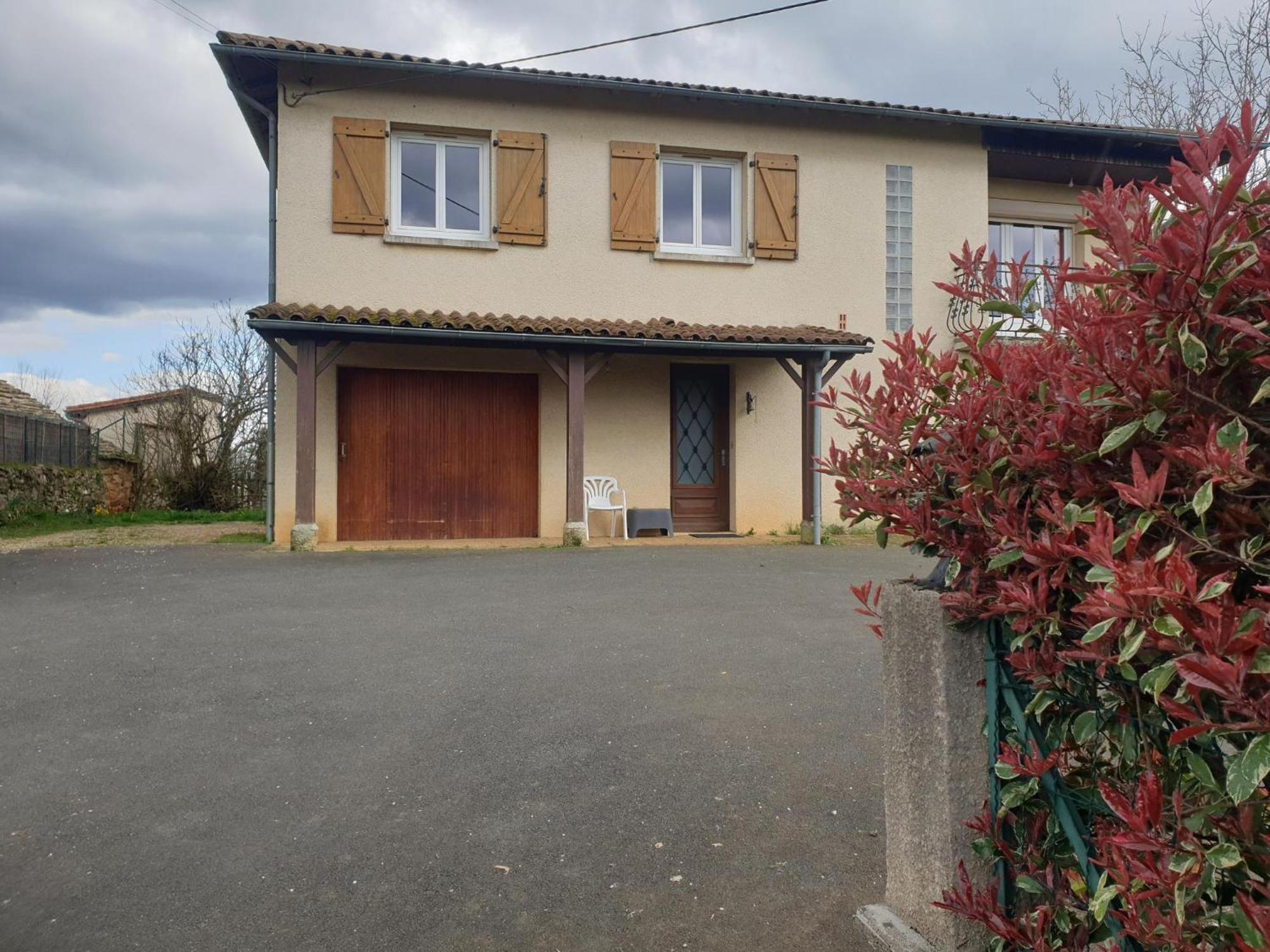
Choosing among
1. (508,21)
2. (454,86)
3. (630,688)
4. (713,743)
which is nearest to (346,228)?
(454,86)

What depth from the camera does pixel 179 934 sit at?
2141 mm

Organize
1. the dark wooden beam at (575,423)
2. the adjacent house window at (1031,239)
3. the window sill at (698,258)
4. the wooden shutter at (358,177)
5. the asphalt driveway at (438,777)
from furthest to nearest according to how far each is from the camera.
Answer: the adjacent house window at (1031,239)
the window sill at (698,258)
the wooden shutter at (358,177)
the dark wooden beam at (575,423)
the asphalt driveway at (438,777)

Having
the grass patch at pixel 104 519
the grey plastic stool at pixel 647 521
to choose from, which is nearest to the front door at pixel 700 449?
the grey plastic stool at pixel 647 521

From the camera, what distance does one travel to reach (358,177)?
1056 centimetres

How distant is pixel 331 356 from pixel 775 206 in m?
6.40

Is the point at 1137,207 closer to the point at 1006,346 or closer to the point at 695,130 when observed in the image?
the point at 1006,346

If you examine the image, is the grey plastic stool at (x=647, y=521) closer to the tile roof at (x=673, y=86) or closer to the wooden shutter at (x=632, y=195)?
the wooden shutter at (x=632, y=195)

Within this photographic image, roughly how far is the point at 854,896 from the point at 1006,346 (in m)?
1.57

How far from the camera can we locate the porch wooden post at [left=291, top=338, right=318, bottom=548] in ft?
30.9

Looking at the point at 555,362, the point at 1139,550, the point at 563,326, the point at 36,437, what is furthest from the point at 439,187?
the point at 1139,550

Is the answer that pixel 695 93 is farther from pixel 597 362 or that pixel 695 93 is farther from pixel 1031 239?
pixel 1031 239

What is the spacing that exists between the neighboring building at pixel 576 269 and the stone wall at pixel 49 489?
7509mm

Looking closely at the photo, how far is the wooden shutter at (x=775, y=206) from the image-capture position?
460 inches

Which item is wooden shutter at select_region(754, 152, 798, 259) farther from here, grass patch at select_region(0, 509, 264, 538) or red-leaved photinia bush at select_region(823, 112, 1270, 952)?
grass patch at select_region(0, 509, 264, 538)
